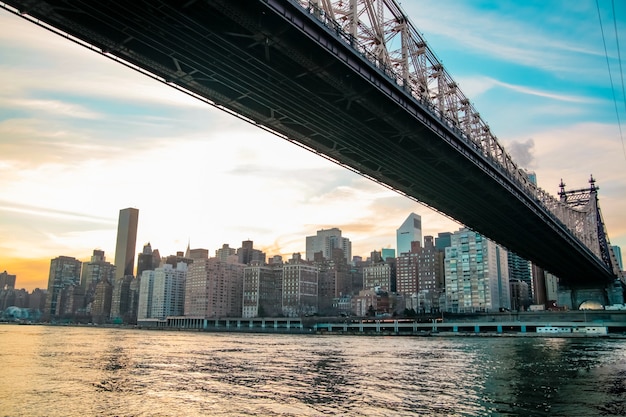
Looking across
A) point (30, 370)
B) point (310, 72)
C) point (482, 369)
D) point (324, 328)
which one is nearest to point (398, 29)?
point (310, 72)

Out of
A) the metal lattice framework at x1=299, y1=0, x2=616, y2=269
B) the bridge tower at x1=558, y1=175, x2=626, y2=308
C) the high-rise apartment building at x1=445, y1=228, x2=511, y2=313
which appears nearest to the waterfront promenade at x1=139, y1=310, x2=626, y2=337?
the bridge tower at x1=558, y1=175, x2=626, y2=308

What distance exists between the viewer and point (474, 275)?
6988 inches

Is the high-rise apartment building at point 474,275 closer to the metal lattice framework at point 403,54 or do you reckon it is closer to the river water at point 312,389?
the metal lattice framework at point 403,54

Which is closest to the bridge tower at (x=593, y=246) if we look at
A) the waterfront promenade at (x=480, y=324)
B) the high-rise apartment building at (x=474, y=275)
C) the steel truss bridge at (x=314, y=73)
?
the waterfront promenade at (x=480, y=324)

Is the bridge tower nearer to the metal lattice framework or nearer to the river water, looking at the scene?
the metal lattice framework

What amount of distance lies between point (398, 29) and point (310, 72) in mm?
14742

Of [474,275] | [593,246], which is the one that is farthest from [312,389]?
[474,275]

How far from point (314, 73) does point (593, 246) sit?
106 metres

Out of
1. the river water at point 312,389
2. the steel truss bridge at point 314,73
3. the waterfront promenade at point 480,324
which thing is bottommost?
the river water at point 312,389

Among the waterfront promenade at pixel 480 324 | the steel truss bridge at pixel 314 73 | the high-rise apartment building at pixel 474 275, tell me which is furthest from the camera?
the high-rise apartment building at pixel 474 275

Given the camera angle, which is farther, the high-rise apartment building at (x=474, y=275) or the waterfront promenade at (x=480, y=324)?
the high-rise apartment building at (x=474, y=275)

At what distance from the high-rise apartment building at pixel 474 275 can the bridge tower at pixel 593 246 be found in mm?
45143

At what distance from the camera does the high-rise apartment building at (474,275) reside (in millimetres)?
173750

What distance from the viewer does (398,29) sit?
4034 cm
